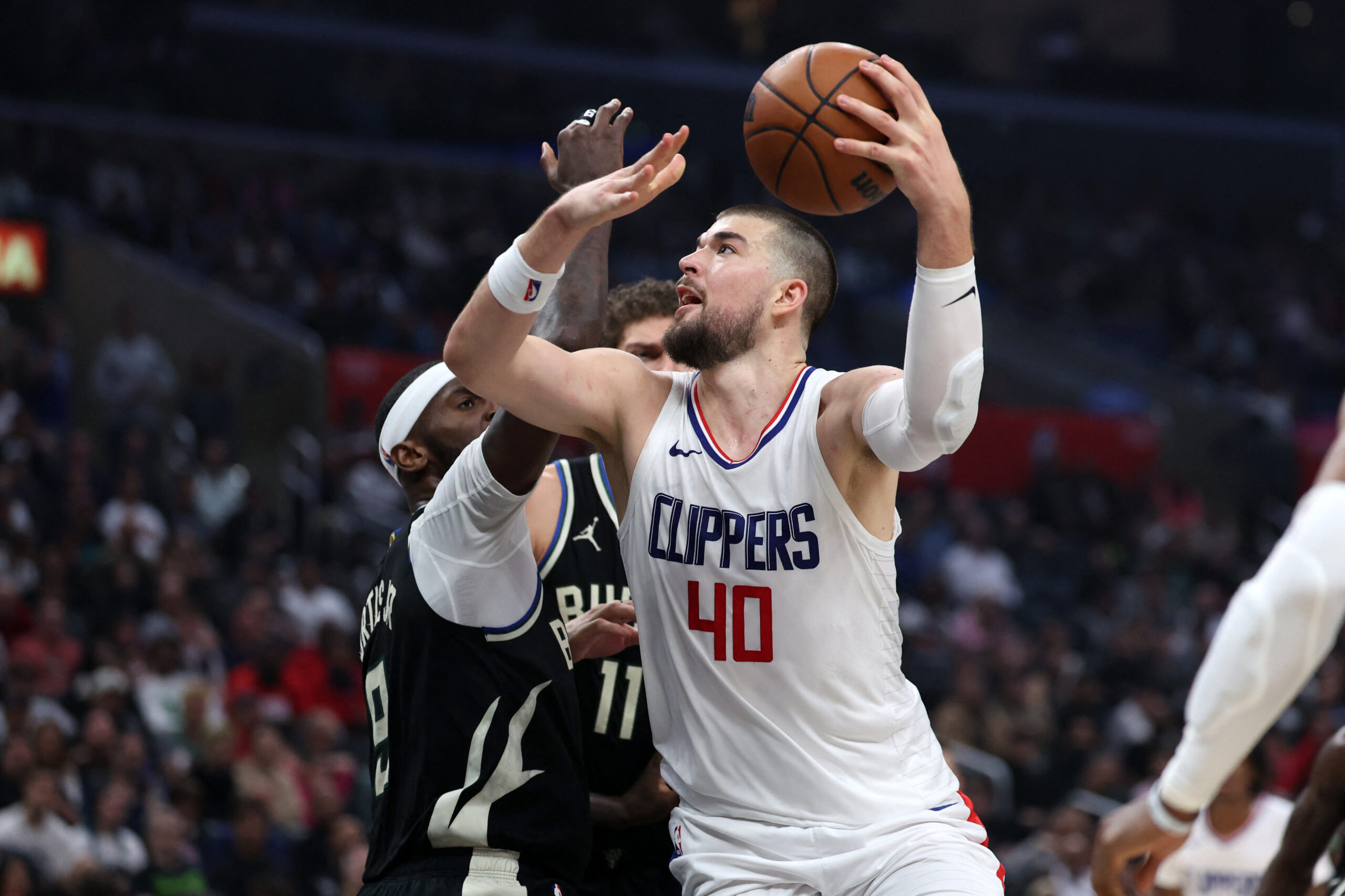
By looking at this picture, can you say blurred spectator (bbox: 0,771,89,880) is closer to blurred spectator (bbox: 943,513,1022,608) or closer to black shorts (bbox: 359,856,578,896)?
black shorts (bbox: 359,856,578,896)

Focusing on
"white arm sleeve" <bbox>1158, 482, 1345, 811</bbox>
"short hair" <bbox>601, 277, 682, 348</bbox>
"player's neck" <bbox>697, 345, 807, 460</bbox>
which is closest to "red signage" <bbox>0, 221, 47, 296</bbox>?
"short hair" <bbox>601, 277, 682, 348</bbox>

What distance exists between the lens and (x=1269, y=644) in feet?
8.30

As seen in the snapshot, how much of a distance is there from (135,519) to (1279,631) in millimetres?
10854

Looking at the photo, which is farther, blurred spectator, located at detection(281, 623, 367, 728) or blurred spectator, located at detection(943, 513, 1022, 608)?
blurred spectator, located at detection(943, 513, 1022, 608)

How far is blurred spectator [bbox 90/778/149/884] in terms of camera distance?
26.7 ft

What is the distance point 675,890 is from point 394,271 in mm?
14752

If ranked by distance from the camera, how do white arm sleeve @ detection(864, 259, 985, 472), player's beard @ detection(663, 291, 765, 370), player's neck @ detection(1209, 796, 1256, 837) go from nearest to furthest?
white arm sleeve @ detection(864, 259, 985, 472) → player's beard @ detection(663, 291, 765, 370) → player's neck @ detection(1209, 796, 1256, 837)

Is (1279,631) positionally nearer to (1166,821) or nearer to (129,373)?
(1166,821)

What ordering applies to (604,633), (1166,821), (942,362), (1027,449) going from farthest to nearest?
(1027,449), (604,633), (942,362), (1166,821)

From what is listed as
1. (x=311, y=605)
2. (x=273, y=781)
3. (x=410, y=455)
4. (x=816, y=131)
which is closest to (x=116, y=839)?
(x=273, y=781)

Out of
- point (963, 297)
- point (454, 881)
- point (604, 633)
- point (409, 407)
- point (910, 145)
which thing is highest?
point (910, 145)

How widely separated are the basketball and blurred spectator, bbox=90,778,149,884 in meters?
6.14

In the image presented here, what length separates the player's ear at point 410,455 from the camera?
4250mm

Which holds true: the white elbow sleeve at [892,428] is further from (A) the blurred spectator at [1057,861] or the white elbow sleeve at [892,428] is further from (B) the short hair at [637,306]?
(A) the blurred spectator at [1057,861]
